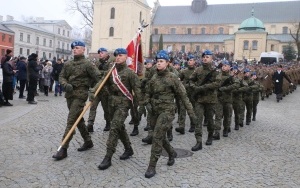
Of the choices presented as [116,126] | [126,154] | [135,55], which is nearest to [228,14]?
[135,55]

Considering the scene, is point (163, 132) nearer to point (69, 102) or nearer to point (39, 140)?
point (69, 102)

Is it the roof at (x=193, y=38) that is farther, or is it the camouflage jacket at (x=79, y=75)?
the roof at (x=193, y=38)

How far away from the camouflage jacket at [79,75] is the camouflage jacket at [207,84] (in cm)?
256

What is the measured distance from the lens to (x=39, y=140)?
870 centimetres

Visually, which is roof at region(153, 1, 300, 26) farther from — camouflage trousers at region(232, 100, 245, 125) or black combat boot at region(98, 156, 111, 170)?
black combat boot at region(98, 156, 111, 170)

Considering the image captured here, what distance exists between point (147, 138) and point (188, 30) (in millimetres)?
82954

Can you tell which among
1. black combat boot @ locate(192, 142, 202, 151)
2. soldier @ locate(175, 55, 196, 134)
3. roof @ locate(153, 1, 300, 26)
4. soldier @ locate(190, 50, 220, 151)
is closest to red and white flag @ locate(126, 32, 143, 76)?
soldier @ locate(190, 50, 220, 151)

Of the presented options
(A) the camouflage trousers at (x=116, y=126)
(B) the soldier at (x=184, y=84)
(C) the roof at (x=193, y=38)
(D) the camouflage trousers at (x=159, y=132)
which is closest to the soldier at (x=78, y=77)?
(A) the camouflage trousers at (x=116, y=126)

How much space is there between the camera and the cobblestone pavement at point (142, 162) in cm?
616

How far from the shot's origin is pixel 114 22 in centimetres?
6531

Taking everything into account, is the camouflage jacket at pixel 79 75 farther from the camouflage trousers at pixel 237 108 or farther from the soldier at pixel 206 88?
the camouflage trousers at pixel 237 108

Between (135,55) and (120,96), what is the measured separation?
6.96 feet

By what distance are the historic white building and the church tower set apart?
13.0 meters

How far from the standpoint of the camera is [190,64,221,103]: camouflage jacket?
8.66 metres
